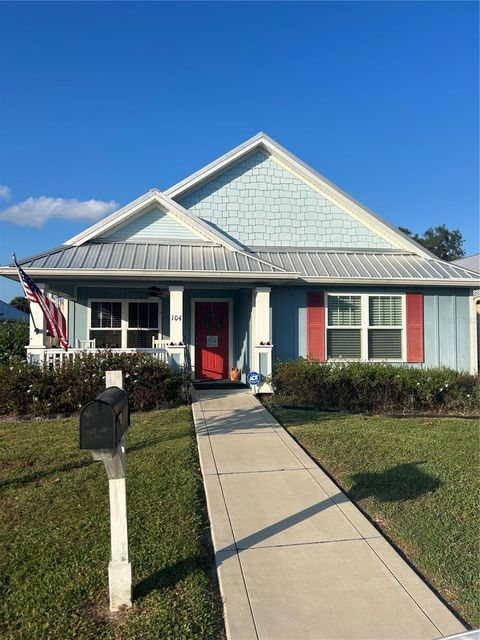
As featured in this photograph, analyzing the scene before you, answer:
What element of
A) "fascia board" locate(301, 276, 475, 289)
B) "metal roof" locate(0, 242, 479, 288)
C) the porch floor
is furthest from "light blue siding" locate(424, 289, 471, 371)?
the porch floor

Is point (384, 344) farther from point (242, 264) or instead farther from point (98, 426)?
point (98, 426)

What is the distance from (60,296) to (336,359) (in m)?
7.06

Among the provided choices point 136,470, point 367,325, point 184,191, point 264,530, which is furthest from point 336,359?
point 264,530

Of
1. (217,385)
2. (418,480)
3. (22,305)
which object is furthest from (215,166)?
(22,305)

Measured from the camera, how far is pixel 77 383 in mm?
8711

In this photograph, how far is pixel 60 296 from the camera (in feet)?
38.2

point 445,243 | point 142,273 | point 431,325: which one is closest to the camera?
point 142,273

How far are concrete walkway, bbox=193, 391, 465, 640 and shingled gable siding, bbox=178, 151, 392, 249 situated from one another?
7.88 m

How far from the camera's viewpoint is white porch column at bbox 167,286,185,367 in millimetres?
9836

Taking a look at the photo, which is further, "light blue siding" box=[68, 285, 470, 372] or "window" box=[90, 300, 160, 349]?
"window" box=[90, 300, 160, 349]

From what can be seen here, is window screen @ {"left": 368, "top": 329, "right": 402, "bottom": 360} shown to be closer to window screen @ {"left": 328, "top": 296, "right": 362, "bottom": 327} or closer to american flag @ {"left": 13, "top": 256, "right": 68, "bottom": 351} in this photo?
→ window screen @ {"left": 328, "top": 296, "right": 362, "bottom": 327}

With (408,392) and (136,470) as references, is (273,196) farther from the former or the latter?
(136,470)

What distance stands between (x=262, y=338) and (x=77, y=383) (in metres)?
3.98

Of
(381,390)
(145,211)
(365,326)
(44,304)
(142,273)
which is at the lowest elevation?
(381,390)
